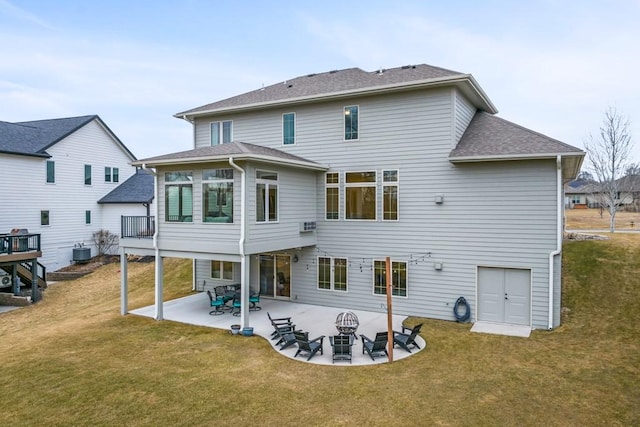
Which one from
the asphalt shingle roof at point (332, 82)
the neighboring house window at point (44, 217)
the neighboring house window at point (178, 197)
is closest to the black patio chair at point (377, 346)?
the neighboring house window at point (178, 197)

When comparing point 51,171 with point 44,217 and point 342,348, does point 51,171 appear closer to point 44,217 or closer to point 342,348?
point 44,217

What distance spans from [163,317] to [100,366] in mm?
3886

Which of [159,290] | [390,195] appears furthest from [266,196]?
[159,290]

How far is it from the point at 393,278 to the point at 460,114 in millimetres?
5763

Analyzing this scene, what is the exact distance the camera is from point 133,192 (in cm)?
2653

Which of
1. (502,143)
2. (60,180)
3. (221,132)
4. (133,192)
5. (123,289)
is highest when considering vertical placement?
(221,132)

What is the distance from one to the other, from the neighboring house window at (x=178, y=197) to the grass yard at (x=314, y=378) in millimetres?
3331

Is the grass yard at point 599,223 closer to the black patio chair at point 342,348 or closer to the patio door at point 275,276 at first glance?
the patio door at point 275,276

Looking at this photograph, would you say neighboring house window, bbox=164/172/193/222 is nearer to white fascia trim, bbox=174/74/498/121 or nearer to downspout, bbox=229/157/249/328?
downspout, bbox=229/157/249/328

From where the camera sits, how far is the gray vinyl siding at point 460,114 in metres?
12.2

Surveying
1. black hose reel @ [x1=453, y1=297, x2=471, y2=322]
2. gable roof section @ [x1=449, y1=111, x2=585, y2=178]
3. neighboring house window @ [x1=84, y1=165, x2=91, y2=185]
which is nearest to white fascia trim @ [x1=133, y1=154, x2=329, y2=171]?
gable roof section @ [x1=449, y1=111, x2=585, y2=178]

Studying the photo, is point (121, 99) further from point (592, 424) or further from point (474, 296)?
point (592, 424)

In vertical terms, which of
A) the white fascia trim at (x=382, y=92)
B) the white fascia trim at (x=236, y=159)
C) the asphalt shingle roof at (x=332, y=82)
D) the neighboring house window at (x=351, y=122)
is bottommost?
the white fascia trim at (x=236, y=159)

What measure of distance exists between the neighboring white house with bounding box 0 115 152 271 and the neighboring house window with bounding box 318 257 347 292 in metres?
16.7
